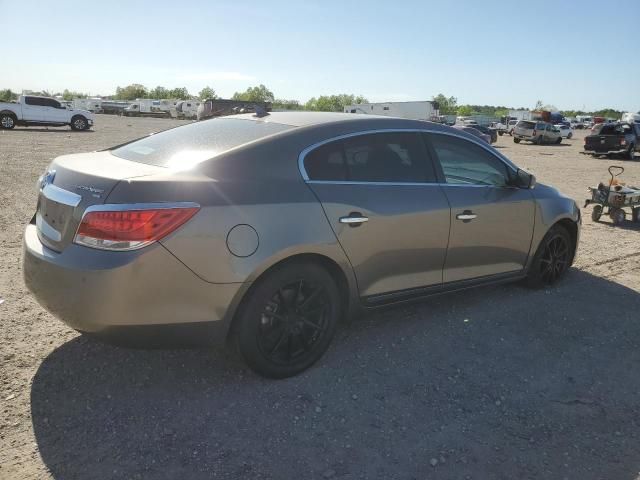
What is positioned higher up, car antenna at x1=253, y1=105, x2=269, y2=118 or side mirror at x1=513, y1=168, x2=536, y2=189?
car antenna at x1=253, y1=105, x2=269, y2=118

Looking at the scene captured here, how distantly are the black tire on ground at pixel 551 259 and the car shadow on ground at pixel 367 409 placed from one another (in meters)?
0.93

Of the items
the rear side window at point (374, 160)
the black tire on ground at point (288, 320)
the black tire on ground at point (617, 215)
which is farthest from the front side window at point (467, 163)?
the black tire on ground at point (617, 215)

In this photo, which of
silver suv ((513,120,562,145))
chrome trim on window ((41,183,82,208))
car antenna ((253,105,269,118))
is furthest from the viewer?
silver suv ((513,120,562,145))

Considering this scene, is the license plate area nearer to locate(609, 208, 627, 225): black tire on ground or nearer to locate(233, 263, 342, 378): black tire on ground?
locate(233, 263, 342, 378): black tire on ground

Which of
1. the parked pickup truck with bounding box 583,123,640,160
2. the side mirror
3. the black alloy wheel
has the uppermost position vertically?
the parked pickup truck with bounding box 583,123,640,160

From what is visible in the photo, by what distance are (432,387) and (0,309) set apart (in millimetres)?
3333

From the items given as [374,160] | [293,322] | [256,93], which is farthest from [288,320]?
[256,93]

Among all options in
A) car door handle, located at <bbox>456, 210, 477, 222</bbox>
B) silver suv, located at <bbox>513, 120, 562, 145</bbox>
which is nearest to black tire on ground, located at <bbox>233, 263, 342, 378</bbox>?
car door handle, located at <bbox>456, 210, 477, 222</bbox>

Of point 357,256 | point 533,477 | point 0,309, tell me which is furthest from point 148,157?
point 533,477

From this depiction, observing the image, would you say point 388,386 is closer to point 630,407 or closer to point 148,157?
point 630,407

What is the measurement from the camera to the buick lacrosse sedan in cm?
273

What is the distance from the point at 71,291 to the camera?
2756 millimetres

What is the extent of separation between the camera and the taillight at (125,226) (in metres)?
2.68

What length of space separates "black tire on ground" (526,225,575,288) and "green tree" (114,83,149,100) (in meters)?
159
